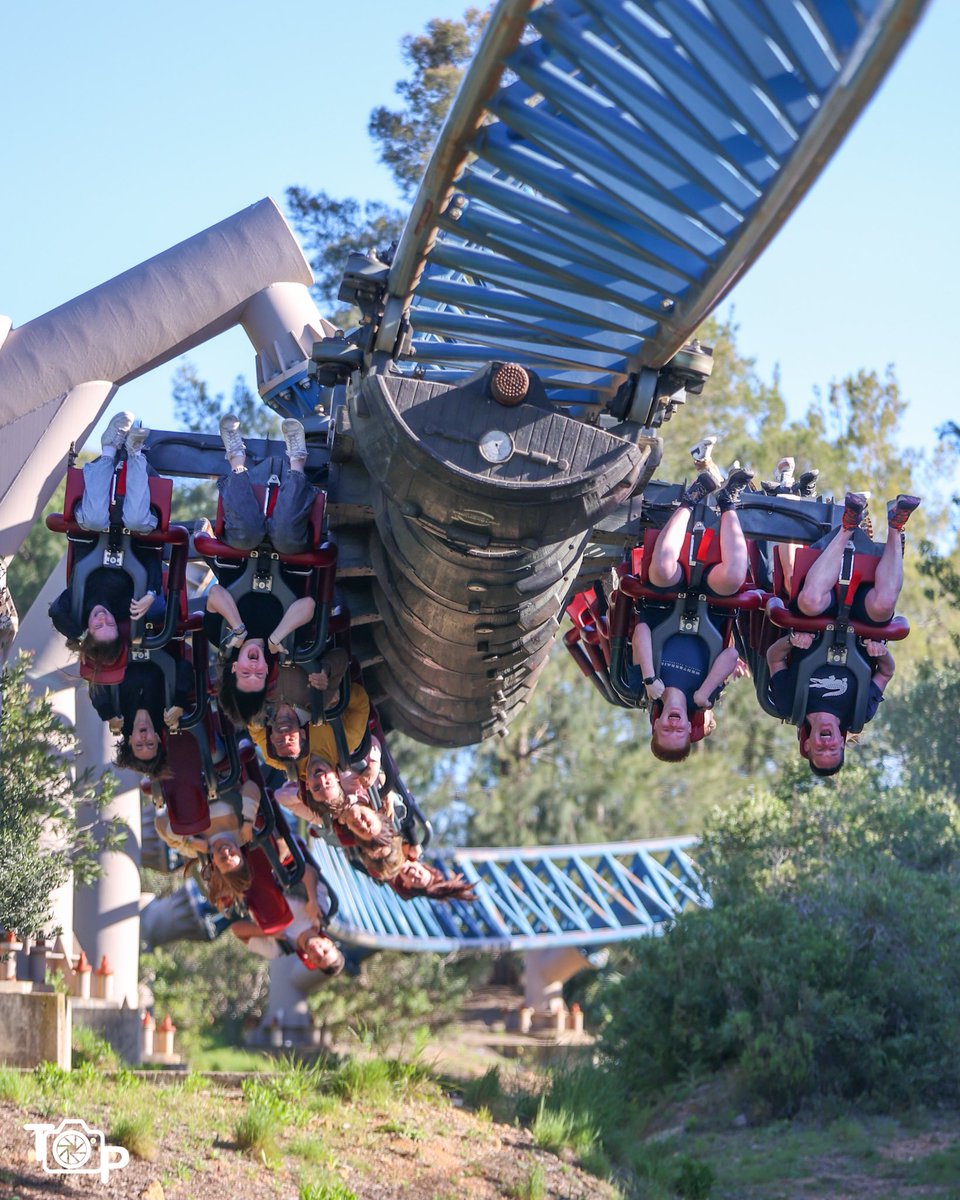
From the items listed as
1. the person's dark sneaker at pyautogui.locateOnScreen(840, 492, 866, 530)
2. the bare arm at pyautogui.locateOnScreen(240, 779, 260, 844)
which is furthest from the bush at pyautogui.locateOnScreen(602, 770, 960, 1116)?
the person's dark sneaker at pyautogui.locateOnScreen(840, 492, 866, 530)

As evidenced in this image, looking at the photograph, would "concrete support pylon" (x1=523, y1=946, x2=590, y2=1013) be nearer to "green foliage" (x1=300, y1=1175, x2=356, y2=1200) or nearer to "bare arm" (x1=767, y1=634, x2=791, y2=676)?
"green foliage" (x1=300, y1=1175, x2=356, y2=1200)

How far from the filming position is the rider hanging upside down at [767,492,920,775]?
10102mm

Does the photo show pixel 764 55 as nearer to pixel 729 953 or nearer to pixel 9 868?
pixel 9 868

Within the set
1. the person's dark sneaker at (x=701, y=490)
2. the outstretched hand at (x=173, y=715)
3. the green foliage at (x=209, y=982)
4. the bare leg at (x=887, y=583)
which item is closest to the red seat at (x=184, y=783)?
the outstretched hand at (x=173, y=715)

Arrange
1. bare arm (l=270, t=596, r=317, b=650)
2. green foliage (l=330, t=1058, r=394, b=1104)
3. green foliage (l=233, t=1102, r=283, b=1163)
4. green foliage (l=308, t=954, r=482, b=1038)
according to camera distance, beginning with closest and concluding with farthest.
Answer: bare arm (l=270, t=596, r=317, b=650), green foliage (l=233, t=1102, r=283, b=1163), green foliage (l=330, t=1058, r=394, b=1104), green foliage (l=308, t=954, r=482, b=1038)

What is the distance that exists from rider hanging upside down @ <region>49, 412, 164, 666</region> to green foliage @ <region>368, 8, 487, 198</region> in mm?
19318

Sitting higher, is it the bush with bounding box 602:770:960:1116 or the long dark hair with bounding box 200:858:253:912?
the long dark hair with bounding box 200:858:253:912

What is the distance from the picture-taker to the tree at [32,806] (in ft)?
43.7

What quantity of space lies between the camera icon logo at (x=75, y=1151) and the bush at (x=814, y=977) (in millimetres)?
7375

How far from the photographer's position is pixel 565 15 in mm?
6711

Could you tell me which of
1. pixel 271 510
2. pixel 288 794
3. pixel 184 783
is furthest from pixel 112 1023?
pixel 271 510

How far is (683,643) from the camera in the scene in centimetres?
1019

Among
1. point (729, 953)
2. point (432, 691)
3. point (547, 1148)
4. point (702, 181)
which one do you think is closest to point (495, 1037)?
point (729, 953)

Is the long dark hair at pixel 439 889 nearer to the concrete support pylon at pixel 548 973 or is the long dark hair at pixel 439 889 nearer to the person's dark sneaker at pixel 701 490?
the person's dark sneaker at pixel 701 490
